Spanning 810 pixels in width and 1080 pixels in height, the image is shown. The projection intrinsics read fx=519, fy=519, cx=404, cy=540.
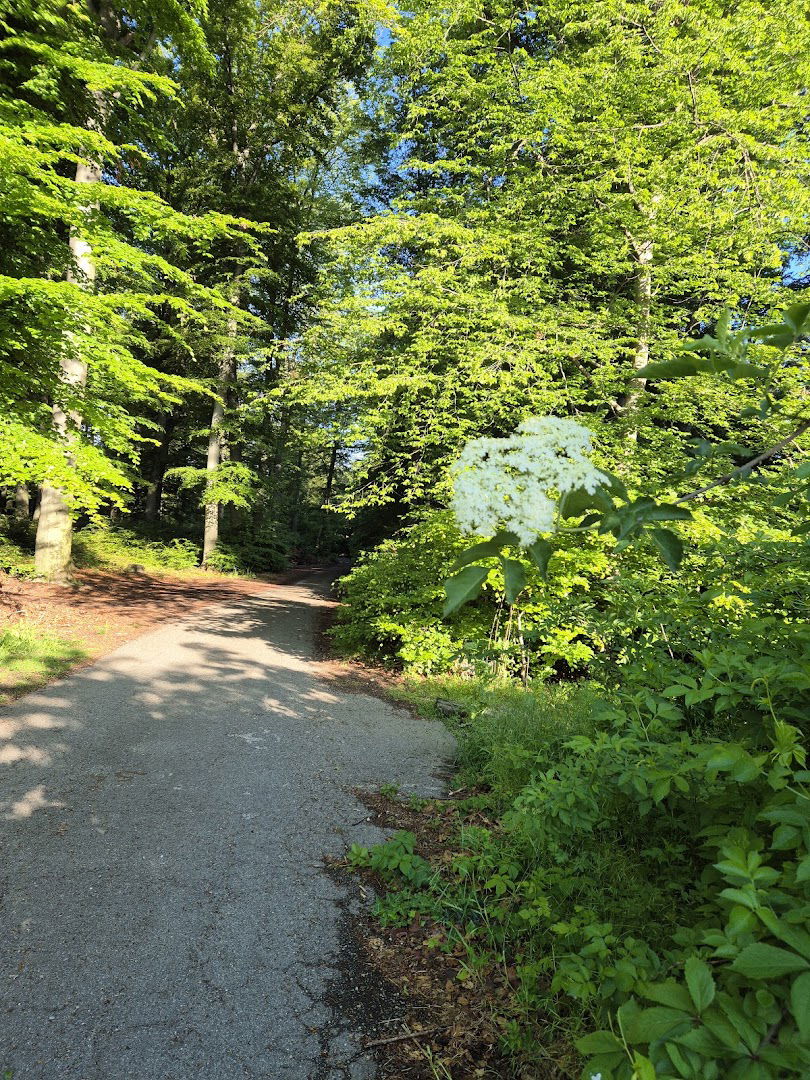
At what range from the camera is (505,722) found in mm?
5035

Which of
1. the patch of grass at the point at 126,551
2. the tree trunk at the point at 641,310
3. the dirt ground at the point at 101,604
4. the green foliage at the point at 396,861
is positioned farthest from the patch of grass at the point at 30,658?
the tree trunk at the point at 641,310

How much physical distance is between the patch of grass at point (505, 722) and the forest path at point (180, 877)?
0.38 m

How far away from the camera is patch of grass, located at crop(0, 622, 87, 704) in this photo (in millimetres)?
5453

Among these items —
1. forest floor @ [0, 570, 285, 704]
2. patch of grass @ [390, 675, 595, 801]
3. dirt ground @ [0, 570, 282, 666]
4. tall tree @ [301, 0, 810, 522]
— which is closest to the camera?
patch of grass @ [390, 675, 595, 801]

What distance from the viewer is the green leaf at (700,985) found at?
97cm

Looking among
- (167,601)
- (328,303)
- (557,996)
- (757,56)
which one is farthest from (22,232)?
(757,56)

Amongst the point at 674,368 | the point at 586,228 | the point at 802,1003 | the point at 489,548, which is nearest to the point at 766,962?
the point at 802,1003

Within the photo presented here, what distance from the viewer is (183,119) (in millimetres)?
15297

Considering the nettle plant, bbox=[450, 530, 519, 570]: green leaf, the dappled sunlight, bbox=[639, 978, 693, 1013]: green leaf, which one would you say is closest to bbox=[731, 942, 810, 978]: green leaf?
the nettle plant

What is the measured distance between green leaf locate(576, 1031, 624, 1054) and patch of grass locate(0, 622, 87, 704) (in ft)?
18.9

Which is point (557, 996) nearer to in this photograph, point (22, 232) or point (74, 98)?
point (22, 232)

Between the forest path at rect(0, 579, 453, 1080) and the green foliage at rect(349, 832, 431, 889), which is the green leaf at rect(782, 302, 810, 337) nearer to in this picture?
the forest path at rect(0, 579, 453, 1080)

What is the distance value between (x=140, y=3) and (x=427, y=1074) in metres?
13.3

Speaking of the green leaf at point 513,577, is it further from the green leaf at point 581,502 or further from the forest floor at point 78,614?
the forest floor at point 78,614
